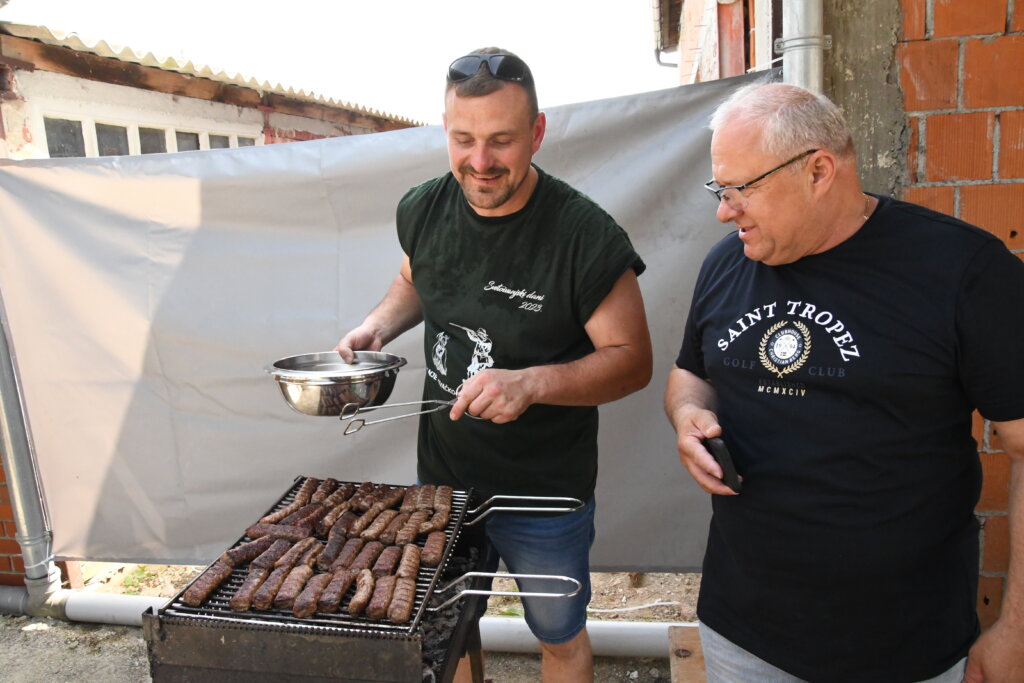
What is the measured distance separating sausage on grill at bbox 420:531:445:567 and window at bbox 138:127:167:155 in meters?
6.98

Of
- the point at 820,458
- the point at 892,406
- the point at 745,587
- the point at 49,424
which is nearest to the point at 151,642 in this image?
the point at 745,587

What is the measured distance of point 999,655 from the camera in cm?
174

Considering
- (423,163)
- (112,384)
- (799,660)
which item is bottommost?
(799,660)

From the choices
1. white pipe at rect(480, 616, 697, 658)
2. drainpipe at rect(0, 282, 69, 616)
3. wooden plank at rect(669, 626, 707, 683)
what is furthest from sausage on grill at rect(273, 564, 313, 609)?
drainpipe at rect(0, 282, 69, 616)

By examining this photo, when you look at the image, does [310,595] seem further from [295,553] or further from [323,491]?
[323,491]

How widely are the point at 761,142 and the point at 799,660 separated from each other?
1321 millimetres

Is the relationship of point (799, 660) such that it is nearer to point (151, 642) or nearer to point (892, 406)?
point (892, 406)

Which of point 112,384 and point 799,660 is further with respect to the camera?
point 112,384

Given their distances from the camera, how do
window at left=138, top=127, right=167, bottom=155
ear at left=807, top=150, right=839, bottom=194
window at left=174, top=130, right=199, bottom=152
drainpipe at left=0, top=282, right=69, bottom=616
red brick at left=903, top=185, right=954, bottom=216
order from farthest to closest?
window at left=174, top=130, right=199, bottom=152, window at left=138, top=127, right=167, bottom=155, drainpipe at left=0, top=282, right=69, bottom=616, red brick at left=903, top=185, right=954, bottom=216, ear at left=807, top=150, right=839, bottom=194

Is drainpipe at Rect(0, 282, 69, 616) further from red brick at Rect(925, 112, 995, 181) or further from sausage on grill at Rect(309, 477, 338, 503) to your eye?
red brick at Rect(925, 112, 995, 181)

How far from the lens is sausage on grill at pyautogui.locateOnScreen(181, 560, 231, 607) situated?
1.98 m

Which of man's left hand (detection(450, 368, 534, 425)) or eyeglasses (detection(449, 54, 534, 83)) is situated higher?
eyeglasses (detection(449, 54, 534, 83))

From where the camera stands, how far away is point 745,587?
2021mm

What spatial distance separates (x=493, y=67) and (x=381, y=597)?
160 cm
